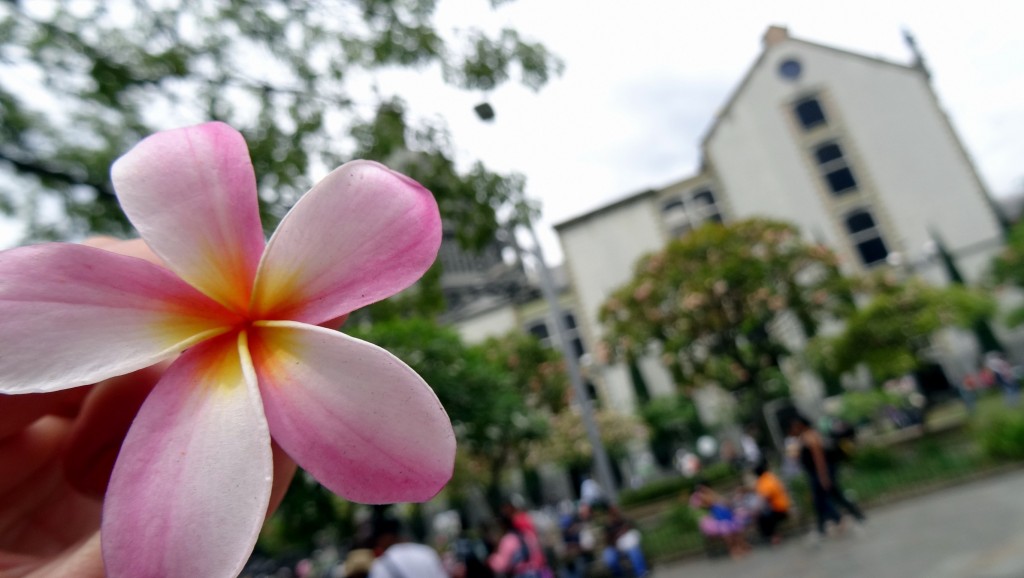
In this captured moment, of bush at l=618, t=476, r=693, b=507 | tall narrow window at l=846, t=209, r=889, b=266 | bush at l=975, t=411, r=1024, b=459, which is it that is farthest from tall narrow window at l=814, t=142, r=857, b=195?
bush at l=975, t=411, r=1024, b=459

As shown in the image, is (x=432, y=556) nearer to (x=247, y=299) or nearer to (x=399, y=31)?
(x=399, y=31)

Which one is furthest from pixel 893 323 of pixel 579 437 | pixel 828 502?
pixel 579 437

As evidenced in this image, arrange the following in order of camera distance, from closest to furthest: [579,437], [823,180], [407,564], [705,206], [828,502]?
[407,564], [828,502], [579,437], [823,180], [705,206]

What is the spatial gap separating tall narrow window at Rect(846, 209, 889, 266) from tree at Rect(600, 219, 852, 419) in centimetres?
1222

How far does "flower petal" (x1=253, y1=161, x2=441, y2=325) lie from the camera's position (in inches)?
15.8

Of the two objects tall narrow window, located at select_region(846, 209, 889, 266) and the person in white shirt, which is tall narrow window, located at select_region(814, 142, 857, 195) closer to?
tall narrow window, located at select_region(846, 209, 889, 266)

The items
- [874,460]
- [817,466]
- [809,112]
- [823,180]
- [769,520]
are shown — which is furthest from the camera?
[809,112]

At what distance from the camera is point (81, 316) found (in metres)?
0.39

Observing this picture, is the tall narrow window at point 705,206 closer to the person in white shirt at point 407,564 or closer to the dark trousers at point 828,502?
the dark trousers at point 828,502

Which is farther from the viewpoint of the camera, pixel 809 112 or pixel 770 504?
pixel 809 112

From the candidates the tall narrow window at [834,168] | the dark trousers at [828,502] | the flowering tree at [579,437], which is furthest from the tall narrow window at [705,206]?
the dark trousers at [828,502]

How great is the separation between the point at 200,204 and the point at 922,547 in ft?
24.3

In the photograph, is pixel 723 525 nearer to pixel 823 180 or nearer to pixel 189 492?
pixel 189 492

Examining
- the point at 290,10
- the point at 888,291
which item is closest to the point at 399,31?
the point at 290,10
